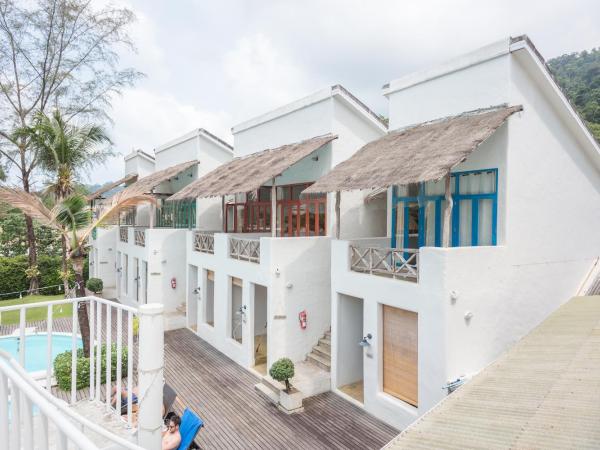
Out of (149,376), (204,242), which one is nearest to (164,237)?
(204,242)

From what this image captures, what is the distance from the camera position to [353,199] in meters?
14.9

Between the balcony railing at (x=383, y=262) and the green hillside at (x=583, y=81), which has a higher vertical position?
the green hillside at (x=583, y=81)

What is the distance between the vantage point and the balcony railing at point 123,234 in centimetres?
2364

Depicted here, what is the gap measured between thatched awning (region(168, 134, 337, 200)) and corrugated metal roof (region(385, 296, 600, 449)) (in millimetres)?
8519

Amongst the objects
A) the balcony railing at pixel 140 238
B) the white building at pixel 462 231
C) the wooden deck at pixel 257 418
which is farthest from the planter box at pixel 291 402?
the balcony railing at pixel 140 238

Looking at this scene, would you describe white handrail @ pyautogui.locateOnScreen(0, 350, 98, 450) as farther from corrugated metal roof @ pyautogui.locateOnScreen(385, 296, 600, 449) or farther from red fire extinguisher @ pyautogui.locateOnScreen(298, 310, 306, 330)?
red fire extinguisher @ pyautogui.locateOnScreen(298, 310, 306, 330)

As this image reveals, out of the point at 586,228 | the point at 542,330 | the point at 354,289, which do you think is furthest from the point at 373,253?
the point at 586,228

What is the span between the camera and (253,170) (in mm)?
15039

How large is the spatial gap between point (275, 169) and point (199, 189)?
5.08 metres

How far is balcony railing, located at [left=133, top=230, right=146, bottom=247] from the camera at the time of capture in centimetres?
2095

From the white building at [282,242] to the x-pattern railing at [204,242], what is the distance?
0.17 ft

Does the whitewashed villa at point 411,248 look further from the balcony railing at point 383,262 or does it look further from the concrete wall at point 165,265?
the concrete wall at point 165,265

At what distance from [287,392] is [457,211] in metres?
7.05

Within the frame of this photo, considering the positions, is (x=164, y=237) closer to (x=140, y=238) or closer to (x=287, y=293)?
(x=140, y=238)
